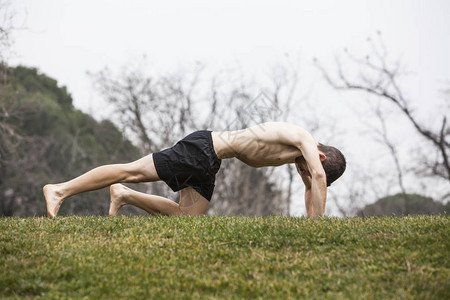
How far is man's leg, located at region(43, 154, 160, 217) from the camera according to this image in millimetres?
6285

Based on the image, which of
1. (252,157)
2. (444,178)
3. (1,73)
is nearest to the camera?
(252,157)

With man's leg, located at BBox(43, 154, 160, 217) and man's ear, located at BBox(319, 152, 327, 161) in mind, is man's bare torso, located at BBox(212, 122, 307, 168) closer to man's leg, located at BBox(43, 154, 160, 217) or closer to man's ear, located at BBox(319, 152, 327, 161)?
man's ear, located at BBox(319, 152, 327, 161)

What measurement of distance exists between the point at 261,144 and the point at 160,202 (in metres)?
1.84

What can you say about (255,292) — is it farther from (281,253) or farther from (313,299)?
(281,253)

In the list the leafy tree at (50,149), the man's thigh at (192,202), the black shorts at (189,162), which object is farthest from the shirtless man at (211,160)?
the leafy tree at (50,149)

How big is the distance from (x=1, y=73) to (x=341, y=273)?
43.7 ft

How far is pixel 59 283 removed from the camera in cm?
421

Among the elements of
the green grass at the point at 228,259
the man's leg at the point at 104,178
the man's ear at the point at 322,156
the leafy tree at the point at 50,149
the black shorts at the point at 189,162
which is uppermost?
the leafy tree at the point at 50,149

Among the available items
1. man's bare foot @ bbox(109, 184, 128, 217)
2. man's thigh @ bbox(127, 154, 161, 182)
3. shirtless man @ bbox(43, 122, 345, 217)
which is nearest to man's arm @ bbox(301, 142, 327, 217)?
shirtless man @ bbox(43, 122, 345, 217)

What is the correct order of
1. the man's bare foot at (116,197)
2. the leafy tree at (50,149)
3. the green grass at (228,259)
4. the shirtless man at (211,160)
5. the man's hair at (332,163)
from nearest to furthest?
the green grass at (228,259) < the shirtless man at (211,160) < the man's hair at (332,163) < the man's bare foot at (116,197) < the leafy tree at (50,149)

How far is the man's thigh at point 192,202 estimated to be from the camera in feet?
22.7

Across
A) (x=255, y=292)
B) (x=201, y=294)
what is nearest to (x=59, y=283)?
(x=201, y=294)

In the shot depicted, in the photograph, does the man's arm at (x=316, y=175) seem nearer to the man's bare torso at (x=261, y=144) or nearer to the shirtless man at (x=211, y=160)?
the shirtless man at (x=211, y=160)

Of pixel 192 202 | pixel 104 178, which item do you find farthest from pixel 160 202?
pixel 104 178
